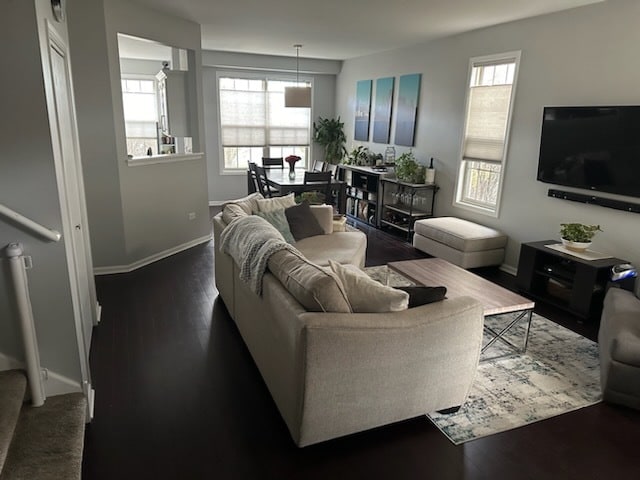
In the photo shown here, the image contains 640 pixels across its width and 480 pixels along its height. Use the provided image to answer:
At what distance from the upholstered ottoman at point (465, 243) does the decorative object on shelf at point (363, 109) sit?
305 cm

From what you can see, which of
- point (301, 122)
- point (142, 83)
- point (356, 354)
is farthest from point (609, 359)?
point (142, 83)

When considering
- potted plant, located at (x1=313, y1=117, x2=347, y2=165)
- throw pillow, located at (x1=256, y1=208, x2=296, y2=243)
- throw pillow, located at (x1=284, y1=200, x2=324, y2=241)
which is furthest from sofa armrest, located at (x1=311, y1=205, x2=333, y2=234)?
potted plant, located at (x1=313, y1=117, x2=347, y2=165)

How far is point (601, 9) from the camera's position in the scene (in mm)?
3938

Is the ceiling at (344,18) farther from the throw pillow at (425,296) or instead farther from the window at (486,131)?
the throw pillow at (425,296)

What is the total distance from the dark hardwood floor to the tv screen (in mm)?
2166

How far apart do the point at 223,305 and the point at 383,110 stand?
478 centimetres

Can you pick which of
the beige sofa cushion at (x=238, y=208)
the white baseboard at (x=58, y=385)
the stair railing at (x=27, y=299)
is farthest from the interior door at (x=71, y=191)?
the beige sofa cushion at (x=238, y=208)

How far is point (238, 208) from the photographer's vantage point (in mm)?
3953

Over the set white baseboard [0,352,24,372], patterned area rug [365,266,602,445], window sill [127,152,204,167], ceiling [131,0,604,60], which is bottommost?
patterned area rug [365,266,602,445]

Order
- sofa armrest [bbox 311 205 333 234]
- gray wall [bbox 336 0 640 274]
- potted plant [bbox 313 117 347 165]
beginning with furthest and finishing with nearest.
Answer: potted plant [bbox 313 117 347 165] < sofa armrest [bbox 311 205 333 234] < gray wall [bbox 336 0 640 274]

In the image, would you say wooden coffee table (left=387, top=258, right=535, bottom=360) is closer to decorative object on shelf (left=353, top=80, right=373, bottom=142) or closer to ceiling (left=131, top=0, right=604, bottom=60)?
ceiling (left=131, top=0, right=604, bottom=60)

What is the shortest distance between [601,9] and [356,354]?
399cm

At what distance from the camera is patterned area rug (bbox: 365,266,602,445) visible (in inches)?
99.4

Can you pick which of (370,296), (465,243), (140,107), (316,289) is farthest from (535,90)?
(140,107)
